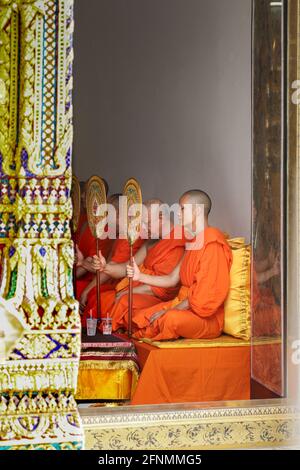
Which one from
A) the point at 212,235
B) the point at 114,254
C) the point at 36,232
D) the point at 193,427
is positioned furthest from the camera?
the point at 212,235

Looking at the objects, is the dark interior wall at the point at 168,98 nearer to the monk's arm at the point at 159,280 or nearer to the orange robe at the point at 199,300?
the orange robe at the point at 199,300

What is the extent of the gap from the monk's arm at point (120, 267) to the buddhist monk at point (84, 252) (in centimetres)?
9

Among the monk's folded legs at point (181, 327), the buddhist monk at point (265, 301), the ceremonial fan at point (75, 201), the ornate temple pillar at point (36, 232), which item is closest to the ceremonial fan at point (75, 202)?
the ceremonial fan at point (75, 201)

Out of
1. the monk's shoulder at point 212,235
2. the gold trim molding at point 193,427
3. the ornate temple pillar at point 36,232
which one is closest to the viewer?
the ornate temple pillar at point 36,232

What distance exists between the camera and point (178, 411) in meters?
4.21

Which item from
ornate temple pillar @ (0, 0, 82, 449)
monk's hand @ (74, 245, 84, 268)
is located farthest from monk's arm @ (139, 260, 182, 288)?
ornate temple pillar @ (0, 0, 82, 449)

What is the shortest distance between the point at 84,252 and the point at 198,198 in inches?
27.0

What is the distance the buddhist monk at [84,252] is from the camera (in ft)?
13.8

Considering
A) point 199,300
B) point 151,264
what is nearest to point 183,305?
point 199,300

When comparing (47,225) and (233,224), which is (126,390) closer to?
(233,224)

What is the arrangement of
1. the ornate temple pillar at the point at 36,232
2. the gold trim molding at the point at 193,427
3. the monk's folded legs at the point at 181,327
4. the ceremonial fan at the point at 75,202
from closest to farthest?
the ornate temple pillar at the point at 36,232
the gold trim molding at the point at 193,427
the ceremonial fan at the point at 75,202
the monk's folded legs at the point at 181,327

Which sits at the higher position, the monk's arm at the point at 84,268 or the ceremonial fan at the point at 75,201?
the ceremonial fan at the point at 75,201

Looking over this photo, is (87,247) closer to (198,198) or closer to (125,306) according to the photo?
(125,306)

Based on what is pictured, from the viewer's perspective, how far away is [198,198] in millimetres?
4379
